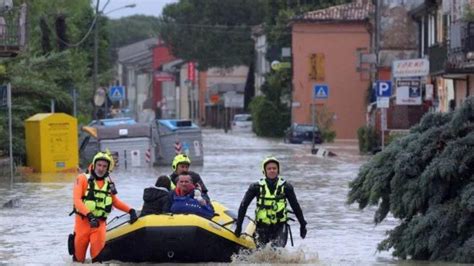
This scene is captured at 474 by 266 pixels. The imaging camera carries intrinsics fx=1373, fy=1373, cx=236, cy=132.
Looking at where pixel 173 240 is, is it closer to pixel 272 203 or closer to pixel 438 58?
pixel 272 203

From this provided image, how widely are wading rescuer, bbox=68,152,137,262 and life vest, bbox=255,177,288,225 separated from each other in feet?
5.89

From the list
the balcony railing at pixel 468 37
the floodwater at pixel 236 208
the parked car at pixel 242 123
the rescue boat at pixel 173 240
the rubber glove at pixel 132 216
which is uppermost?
the balcony railing at pixel 468 37

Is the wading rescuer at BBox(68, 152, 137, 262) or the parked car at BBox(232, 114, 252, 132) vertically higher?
the wading rescuer at BBox(68, 152, 137, 262)

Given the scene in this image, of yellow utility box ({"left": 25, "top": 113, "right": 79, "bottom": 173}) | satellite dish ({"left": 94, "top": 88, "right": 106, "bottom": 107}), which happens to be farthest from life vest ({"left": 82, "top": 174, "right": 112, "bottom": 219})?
satellite dish ({"left": 94, "top": 88, "right": 106, "bottom": 107})

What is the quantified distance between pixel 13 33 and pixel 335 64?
53235 mm

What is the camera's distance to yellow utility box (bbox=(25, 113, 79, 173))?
138 ft

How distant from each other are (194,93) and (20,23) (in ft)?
368

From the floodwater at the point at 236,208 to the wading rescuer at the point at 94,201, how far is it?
170cm

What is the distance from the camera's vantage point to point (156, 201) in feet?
57.2

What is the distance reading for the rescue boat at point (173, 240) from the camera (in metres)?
16.9

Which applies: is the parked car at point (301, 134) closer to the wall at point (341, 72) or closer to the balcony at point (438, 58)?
the wall at point (341, 72)

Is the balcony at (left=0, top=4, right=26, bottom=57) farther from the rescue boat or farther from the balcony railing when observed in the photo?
the rescue boat

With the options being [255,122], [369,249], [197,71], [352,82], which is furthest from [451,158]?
[197,71]

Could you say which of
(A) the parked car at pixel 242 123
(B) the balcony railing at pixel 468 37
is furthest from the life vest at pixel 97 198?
(A) the parked car at pixel 242 123
